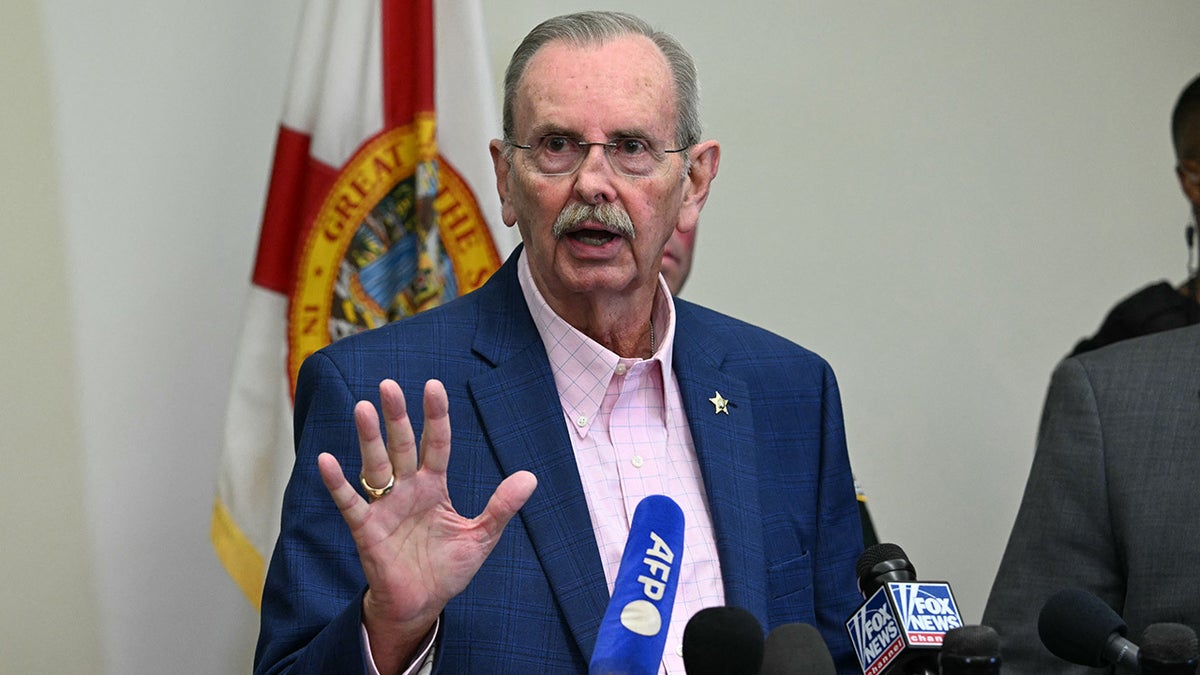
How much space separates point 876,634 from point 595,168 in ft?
2.60

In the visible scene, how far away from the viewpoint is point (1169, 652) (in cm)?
127

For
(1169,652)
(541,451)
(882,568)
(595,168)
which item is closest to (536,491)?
(541,451)

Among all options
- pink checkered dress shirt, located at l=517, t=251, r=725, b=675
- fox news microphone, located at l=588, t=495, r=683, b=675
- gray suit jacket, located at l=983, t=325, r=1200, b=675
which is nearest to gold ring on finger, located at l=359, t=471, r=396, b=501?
fox news microphone, located at l=588, t=495, r=683, b=675

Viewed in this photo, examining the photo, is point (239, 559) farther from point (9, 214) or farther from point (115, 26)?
point (115, 26)

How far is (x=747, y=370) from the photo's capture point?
2.14 metres

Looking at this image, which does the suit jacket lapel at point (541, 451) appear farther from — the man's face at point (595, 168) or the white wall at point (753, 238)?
the white wall at point (753, 238)

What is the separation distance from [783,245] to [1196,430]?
184 centimetres

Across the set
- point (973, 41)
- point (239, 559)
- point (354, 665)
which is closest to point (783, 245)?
point (973, 41)

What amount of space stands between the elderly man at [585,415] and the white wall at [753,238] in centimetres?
139

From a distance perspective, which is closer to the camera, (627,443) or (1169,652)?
(1169,652)

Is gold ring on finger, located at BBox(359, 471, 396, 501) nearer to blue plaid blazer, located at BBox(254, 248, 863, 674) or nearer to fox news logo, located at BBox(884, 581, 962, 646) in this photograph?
blue plaid blazer, located at BBox(254, 248, 863, 674)

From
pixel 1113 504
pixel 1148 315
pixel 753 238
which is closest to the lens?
pixel 1113 504

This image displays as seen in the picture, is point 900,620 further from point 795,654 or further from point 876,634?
point 795,654

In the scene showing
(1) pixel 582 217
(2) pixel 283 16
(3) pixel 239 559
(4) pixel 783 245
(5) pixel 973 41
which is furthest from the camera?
(5) pixel 973 41
